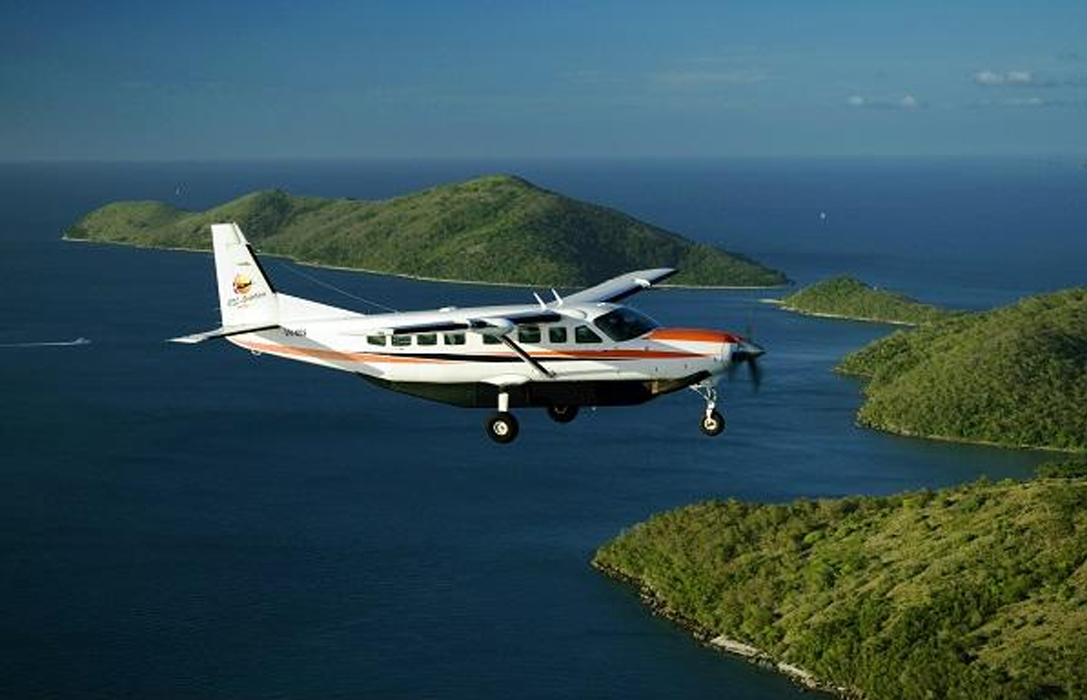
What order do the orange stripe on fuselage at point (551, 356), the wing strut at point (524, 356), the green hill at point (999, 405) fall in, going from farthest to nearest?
1. the green hill at point (999, 405)
2. the orange stripe on fuselage at point (551, 356)
3. the wing strut at point (524, 356)

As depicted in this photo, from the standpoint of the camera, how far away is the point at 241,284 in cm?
4941

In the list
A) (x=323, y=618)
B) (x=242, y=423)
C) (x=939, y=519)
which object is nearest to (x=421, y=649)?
(x=323, y=618)

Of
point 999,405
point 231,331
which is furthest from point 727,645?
point 999,405

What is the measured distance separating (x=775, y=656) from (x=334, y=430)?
89.8m

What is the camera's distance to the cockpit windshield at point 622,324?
147 feet

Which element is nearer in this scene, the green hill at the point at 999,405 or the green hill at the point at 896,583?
the green hill at the point at 896,583

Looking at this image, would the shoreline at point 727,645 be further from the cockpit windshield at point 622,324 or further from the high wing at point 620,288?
the cockpit windshield at point 622,324

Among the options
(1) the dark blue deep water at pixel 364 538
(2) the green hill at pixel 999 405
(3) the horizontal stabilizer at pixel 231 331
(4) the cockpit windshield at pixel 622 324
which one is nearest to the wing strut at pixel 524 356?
(4) the cockpit windshield at pixel 622 324

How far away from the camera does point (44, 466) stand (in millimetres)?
161625

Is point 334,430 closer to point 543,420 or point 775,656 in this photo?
point 543,420

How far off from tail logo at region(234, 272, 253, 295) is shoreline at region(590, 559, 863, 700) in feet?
213

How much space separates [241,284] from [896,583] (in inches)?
2691

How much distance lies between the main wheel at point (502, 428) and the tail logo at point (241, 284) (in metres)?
10.3

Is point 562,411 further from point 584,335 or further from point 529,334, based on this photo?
point 529,334
